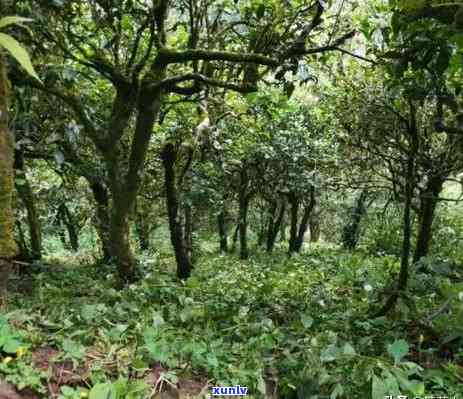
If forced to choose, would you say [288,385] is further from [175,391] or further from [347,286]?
[347,286]

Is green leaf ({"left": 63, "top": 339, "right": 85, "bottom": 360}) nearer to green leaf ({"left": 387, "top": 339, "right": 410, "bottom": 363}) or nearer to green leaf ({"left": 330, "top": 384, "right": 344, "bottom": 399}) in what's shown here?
green leaf ({"left": 330, "top": 384, "right": 344, "bottom": 399})

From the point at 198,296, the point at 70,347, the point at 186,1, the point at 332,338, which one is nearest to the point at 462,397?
the point at 332,338

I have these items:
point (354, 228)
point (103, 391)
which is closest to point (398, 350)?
point (103, 391)

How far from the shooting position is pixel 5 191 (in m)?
2.30

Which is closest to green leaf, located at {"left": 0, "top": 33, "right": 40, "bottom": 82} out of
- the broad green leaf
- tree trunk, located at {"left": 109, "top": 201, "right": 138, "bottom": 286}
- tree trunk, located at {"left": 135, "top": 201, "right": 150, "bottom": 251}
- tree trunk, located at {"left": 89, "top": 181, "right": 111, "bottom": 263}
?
the broad green leaf

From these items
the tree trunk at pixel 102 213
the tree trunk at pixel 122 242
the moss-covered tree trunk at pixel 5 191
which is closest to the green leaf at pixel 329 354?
the moss-covered tree trunk at pixel 5 191

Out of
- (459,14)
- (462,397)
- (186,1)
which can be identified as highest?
(186,1)

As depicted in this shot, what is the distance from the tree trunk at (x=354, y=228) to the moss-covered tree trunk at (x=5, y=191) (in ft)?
44.3

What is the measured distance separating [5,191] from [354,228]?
1415 centimetres

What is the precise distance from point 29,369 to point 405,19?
274 centimetres

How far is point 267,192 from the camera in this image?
13.9 meters

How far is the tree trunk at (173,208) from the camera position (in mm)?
6750

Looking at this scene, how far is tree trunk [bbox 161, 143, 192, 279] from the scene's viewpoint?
6.75 metres

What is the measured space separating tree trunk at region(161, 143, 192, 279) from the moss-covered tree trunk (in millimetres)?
4451
